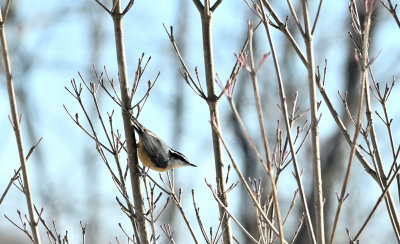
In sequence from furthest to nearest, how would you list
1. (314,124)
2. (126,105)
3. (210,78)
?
(126,105), (210,78), (314,124)

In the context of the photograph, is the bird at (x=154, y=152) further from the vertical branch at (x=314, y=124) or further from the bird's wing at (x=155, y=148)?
the vertical branch at (x=314, y=124)

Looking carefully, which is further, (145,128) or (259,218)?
(145,128)

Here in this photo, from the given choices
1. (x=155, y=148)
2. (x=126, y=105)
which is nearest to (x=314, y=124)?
(x=126, y=105)

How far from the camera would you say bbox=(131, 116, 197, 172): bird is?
139 inches

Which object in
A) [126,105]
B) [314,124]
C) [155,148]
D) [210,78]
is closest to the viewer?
[314,124]

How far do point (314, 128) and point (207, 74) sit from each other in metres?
0.88

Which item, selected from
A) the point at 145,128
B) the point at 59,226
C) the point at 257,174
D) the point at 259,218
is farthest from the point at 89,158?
the point at 259,218

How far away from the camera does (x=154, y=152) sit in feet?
12.6

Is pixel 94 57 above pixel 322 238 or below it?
above

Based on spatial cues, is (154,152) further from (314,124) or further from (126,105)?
(314,124)

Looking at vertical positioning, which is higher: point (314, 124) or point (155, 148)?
point (155, 148)

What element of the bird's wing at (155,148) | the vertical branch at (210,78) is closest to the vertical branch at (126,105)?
the vertical branch at (210,78)

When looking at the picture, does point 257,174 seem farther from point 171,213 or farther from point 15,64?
point 15,64

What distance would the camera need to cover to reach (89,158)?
13.5 meters
